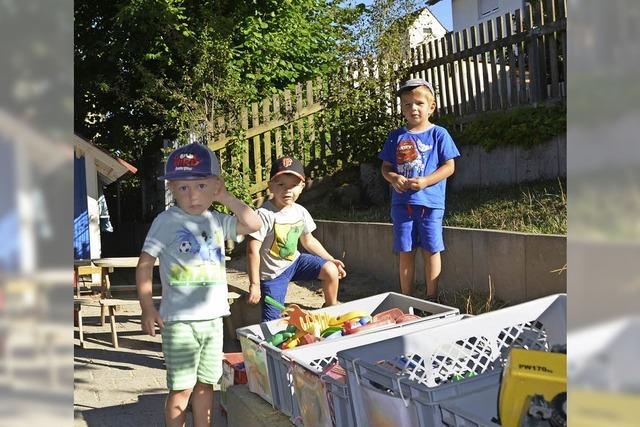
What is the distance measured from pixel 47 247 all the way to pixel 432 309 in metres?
3.14

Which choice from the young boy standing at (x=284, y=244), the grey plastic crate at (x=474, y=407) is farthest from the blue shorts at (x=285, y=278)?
the grey plastic crate at (x=474, y=407)

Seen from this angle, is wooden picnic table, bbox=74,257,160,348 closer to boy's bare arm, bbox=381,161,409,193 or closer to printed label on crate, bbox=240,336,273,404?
boy's bare arm, bbox=381,161,409,193

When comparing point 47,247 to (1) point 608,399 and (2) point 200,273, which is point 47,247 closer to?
(1) point 608,399

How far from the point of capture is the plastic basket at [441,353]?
2.44 m

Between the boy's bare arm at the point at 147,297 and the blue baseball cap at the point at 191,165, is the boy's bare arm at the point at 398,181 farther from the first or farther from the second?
the boy's bare arm at the point at 147,297

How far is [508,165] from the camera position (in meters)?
8.16

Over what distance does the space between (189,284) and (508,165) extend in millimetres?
5528

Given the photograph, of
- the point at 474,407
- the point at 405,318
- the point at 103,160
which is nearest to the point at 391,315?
the point at 405,318

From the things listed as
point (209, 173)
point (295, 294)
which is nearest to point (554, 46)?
point (295, 294)

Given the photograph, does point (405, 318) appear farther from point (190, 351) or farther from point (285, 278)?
point (285, 278)

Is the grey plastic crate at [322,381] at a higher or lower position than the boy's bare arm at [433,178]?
lower

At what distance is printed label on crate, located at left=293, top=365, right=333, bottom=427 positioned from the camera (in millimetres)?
2930

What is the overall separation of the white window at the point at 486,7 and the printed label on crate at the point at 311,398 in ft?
99.9

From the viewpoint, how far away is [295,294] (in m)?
7.76
